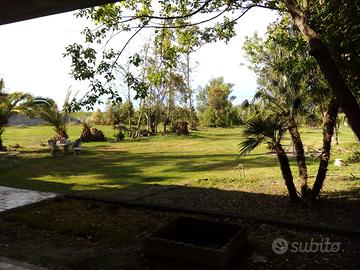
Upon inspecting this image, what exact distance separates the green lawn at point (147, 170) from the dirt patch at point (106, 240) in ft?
5.73

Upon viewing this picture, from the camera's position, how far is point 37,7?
6012mm

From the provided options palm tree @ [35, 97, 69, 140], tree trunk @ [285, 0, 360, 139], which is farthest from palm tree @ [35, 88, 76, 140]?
tree trunk @ [285, 0, 360, 139]

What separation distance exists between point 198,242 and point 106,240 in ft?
4.70

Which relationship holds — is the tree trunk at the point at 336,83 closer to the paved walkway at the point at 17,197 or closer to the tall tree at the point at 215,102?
the paved walkway at the point at 17,197

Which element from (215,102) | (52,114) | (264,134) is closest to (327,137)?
(264,134)

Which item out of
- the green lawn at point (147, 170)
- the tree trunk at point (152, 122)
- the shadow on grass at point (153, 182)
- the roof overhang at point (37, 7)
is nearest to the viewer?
the roof overhang at point (37, 7)

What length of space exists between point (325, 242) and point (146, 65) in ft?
69.4

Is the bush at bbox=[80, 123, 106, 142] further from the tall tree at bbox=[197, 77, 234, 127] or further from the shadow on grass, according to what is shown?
the tall tree at bbox=[197, 77, 234, 127]

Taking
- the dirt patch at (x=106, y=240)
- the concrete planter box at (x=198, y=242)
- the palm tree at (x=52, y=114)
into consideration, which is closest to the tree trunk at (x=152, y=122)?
the palm tree at (x=52, y=114)

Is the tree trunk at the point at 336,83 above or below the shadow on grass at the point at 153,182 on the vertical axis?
above

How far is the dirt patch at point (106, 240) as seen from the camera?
4.95 m

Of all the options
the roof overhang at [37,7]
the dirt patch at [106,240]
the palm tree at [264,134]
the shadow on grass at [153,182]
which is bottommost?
the dirt patch at [106,240]

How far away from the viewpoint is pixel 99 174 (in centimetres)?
1200

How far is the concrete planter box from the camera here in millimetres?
4590
